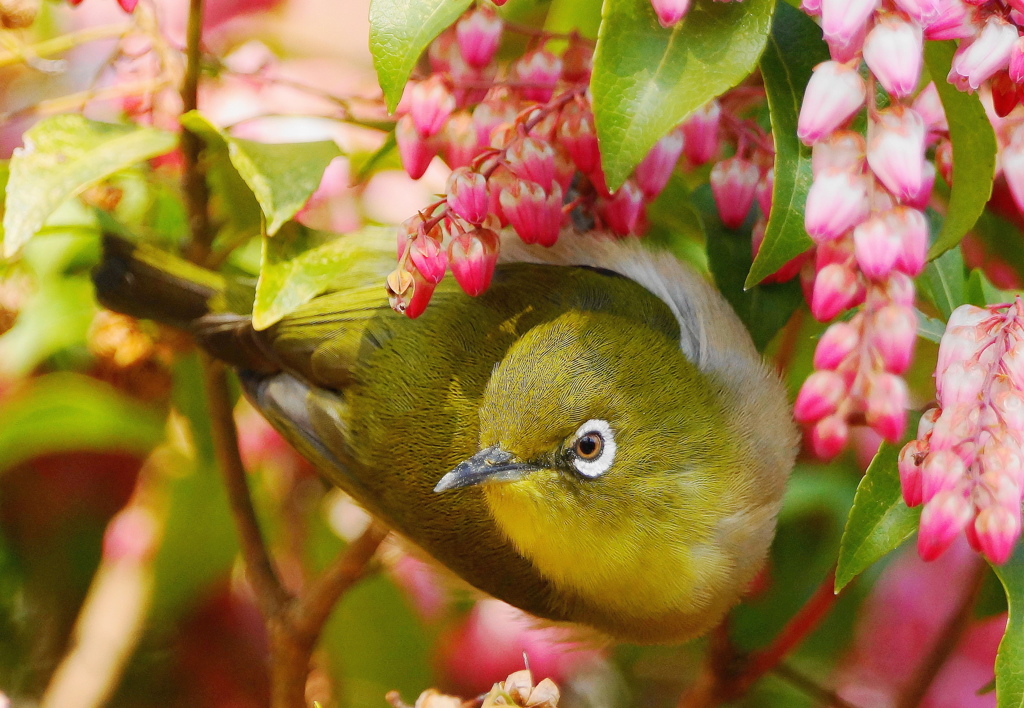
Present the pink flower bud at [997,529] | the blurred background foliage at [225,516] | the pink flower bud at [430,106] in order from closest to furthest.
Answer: the pink flower bud at [997,529], the pink flower bud at [430,106], the blurred background foliage at [225,516]

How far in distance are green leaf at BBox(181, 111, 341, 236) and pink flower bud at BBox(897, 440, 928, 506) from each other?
2.16 feet

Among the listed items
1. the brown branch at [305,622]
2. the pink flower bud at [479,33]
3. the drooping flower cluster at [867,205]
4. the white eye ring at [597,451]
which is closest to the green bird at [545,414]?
the white eye ring at [597,451]

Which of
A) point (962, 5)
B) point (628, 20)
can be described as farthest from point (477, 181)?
point (962, 5)

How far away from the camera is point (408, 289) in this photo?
1.08 meters

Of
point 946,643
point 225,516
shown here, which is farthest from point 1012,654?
point 225,516

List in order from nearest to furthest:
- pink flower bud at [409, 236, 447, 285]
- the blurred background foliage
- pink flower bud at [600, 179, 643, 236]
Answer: pink flower bud at [409, 236, 447, 285], pink flower bud at [600, 179, 643, 236], the blurred background foliage

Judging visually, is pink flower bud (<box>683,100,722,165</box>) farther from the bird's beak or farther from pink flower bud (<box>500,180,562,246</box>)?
the bird's beak

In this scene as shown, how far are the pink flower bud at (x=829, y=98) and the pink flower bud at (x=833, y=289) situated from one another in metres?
0.12

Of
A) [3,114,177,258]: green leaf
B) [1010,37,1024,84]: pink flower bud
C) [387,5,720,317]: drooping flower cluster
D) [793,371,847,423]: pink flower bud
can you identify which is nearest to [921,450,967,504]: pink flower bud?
[793,371,847,423]: pink flower bud

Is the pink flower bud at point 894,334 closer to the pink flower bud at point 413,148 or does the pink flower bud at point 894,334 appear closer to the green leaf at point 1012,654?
the green leaf at point 1012,654

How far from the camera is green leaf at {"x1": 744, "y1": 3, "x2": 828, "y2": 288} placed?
1.02 metres

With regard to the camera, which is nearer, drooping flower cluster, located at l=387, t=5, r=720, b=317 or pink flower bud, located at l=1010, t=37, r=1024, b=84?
pink flower bud, located at l=1010, t=37, r=1024, b=84

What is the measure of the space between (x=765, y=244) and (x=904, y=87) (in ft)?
0.71

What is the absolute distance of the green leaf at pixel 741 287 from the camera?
4.30ft
